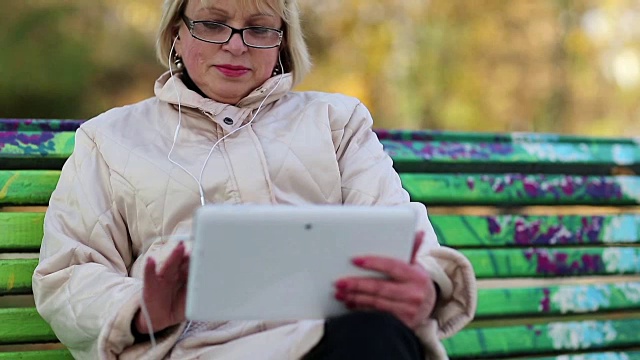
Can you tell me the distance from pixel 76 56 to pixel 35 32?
1.31ft

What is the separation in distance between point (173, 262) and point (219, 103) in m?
0.61

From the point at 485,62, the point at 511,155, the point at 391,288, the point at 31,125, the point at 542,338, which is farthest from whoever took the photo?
the point at 485,62

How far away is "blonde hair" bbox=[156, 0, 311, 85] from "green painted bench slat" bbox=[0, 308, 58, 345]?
735 mm

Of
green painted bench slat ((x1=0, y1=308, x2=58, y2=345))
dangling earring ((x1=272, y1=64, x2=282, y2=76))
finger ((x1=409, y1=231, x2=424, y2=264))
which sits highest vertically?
dangling earring ((x1=272, y1=64, x2=282, y2=76))

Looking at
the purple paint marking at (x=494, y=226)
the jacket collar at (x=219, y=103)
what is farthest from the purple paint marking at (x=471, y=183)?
the jacket collar at (x=219, y=103)

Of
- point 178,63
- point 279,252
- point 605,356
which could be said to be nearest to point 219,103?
point 178,63

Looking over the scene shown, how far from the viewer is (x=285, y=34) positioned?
2.30m

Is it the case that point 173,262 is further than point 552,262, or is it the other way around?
point 552,262

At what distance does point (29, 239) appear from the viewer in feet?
7.70

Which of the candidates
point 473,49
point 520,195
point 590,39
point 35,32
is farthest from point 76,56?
point 520,195

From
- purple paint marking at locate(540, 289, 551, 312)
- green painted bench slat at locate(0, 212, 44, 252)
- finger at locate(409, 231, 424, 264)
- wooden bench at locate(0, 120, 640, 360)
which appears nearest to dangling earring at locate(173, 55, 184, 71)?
wooden bench at locate(0, 120, 640, 360)

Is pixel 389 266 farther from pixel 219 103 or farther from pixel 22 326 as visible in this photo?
pixel 22 326

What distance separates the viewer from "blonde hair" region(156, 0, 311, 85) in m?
2.21

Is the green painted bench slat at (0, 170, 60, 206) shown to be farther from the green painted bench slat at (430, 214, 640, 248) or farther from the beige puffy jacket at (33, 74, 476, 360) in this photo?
the green painted bench slat at (430, 214, 640, 248)
